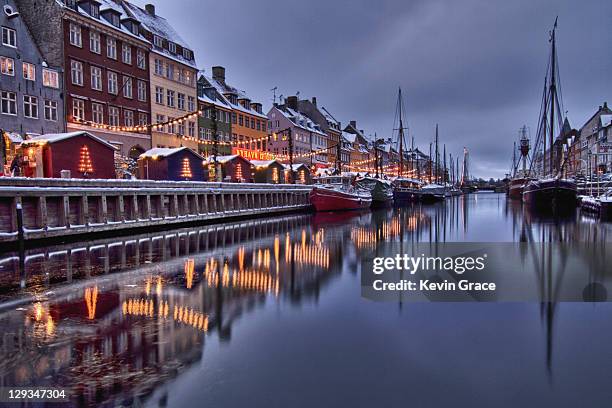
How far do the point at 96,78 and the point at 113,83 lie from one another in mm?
2129

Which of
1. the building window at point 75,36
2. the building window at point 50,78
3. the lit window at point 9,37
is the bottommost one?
the building window at point 50,78

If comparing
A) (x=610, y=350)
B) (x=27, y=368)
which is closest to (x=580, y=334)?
(x=610, y=350)

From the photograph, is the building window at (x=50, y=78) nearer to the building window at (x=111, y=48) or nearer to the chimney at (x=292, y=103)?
the building window at (x=111, y=48)

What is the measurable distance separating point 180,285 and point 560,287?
9.20 m

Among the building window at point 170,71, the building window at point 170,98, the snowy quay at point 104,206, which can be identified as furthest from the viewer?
the building window at point 170,71

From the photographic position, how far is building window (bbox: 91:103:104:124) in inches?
1596

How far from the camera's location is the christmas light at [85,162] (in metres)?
30.2

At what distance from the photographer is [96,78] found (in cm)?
4103

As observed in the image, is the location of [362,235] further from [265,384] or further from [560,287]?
[265,384]

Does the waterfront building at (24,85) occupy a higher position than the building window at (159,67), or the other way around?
the building window at (159,67)

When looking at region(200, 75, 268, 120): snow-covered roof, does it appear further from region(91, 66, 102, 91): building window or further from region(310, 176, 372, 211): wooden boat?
region(91, 66, 102, 91): building window

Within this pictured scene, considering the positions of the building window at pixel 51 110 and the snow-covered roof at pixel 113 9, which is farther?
the snow-covered roof at pixel 113 9

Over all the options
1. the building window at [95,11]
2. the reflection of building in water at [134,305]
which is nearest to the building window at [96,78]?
the building window at [95,11]

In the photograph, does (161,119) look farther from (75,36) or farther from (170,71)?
(75,36)
